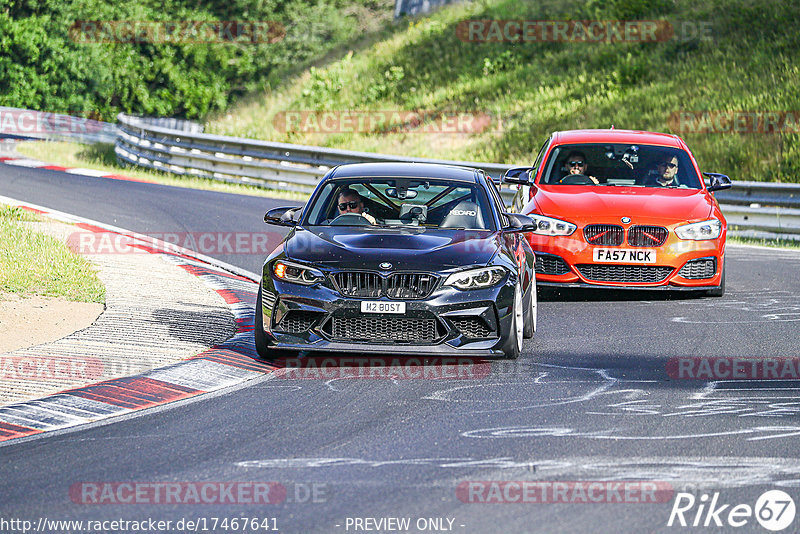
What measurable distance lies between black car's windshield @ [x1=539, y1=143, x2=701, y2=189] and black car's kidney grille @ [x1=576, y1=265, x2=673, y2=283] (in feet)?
4.55

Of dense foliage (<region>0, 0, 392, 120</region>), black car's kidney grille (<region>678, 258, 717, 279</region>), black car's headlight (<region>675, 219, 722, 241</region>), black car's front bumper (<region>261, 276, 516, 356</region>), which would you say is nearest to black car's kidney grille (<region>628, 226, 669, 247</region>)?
black car's headlight (<region>675, 219, 722, 241</region>)

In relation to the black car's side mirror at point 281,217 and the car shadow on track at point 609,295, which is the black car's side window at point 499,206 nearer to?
the black car's side mirror at point 281,217

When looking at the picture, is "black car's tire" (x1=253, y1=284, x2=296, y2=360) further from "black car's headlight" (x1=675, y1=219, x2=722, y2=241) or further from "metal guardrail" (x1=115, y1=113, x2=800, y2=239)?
"metal guardrail" (x1=115, y1=113, x2=800, y2=239)

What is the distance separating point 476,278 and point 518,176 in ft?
15.9

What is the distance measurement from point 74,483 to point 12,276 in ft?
20.6

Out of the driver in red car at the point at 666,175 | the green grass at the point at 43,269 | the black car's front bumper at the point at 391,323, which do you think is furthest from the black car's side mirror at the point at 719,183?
the green grass at the point at 43,269

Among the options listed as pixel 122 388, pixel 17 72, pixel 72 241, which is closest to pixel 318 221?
pixel 122 388

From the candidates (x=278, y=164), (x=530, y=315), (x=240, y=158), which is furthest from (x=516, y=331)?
(x=240, y=158)

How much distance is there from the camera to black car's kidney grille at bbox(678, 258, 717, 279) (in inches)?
491

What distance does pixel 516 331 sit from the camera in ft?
30.3

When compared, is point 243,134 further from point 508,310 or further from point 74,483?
point 74,483

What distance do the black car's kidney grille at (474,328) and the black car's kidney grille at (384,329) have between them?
215 millimetres

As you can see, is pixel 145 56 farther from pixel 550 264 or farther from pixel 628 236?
pixel 628 236

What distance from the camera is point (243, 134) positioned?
39.4 metres
